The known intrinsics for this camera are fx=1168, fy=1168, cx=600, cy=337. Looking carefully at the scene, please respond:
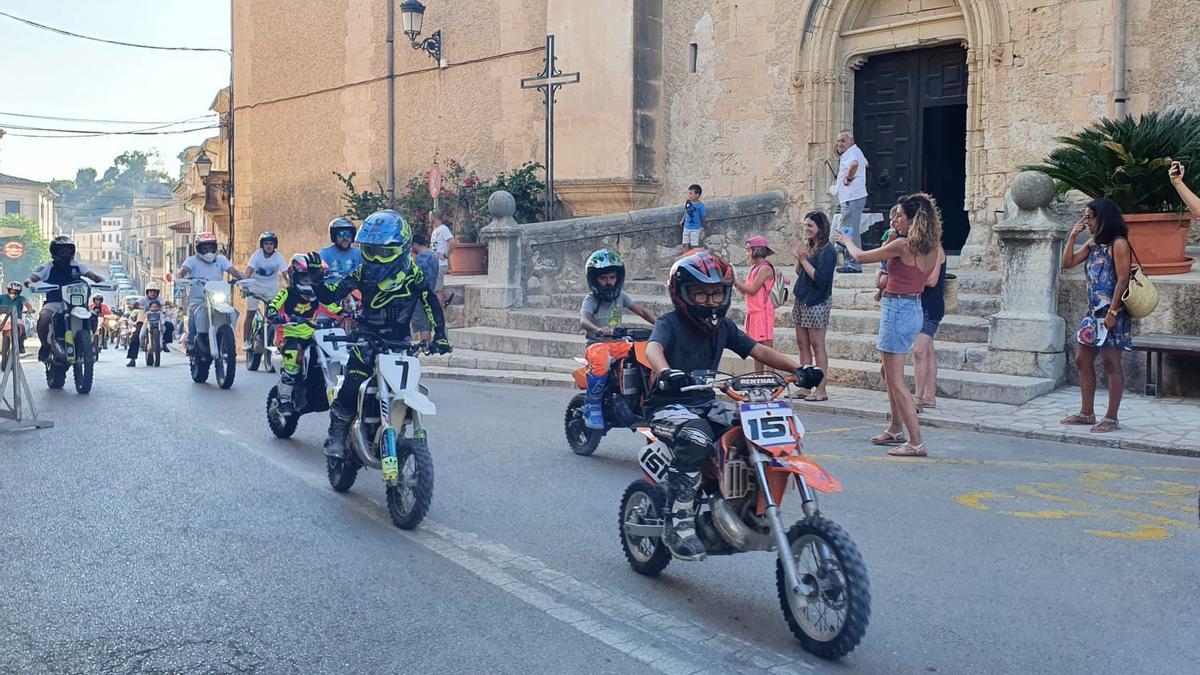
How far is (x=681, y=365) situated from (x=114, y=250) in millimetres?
139723

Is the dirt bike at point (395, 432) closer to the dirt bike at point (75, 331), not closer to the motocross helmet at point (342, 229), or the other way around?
the motocross helmet at point (342, 229)

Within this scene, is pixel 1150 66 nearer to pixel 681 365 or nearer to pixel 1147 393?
pixel 1147 393

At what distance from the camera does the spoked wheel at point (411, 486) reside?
5.92m

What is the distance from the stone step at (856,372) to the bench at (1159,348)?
0.80 m

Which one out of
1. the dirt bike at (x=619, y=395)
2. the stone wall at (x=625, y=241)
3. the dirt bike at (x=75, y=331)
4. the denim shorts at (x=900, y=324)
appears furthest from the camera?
the stone wall at (x=625, y=241)

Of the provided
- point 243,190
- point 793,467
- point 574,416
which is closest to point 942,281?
point 574,416

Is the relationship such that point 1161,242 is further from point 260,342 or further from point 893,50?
point 260,342

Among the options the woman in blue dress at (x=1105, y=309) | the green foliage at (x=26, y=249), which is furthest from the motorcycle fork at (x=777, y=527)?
the green foliage at (x=26, y=249)

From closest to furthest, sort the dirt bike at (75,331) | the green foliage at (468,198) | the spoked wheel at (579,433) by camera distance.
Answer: the spoked wheel at (579,433)
the dirt bike at (75,331)
the green foliage at (468,198)

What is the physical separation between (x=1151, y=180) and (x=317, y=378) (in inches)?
297

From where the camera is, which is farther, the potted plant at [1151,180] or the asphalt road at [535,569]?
the potted plant at [1151,180]

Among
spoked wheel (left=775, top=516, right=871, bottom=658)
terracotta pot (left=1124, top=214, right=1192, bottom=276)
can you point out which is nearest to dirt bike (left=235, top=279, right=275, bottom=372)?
terracotta pot (left=1124, top=214, right=1192, bottom=276)

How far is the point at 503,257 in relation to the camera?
1620cm

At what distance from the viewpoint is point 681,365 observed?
16.6 ft
